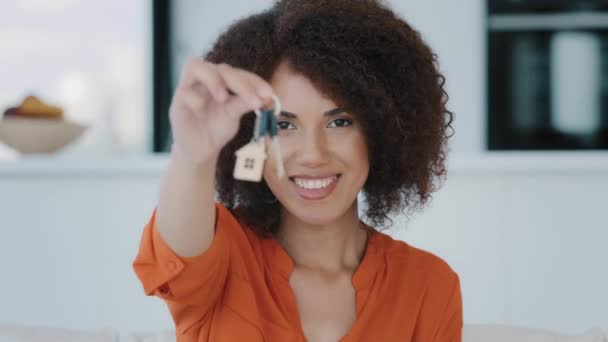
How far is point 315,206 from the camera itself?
1.19 meters

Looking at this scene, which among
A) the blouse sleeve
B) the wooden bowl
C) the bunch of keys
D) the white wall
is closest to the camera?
the bunch of keys

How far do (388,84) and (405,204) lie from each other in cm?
31

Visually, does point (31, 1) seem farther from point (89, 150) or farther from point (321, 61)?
point (321, 61)

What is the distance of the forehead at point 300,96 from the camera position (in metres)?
1.18

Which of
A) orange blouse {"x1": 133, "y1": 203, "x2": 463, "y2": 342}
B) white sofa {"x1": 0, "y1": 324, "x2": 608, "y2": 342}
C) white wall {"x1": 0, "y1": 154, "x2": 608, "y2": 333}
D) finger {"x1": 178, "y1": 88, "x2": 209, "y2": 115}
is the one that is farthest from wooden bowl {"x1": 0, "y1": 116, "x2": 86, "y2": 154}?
finger {"x1": 178, "y1": 88, "x2": 209, "y2": 115}

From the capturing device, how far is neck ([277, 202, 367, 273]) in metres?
1.34

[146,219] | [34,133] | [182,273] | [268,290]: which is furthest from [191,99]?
[34,133]

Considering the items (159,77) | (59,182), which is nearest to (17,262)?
(59,182)

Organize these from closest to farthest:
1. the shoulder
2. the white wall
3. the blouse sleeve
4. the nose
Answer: the blouse sleeve → the nose → the shoulder → the white wall

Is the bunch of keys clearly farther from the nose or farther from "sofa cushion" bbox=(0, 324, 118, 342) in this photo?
"sofa cushion" bbox=(0, 324, 118, 342)

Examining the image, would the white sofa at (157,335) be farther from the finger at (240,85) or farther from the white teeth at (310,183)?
the finger at (240,85)

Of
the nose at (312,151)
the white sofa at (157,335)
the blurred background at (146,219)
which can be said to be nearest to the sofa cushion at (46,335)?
the white sofa at (157,335)

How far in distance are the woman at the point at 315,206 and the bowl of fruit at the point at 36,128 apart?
82 cm

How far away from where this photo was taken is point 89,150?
3771mm
